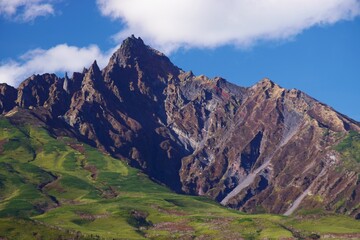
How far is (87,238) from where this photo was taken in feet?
620

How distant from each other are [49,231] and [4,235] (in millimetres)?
16027

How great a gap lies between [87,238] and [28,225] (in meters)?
24.1

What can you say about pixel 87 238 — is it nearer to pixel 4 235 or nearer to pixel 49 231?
pixel 49 231

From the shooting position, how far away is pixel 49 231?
190 metres

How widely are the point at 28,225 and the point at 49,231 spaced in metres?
12.0

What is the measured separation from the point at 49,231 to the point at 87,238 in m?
13.3

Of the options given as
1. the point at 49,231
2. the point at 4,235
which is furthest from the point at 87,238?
the point at 4,235

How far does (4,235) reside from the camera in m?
180

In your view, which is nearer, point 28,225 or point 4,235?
point 4,235

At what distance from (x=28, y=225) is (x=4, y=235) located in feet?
60.6

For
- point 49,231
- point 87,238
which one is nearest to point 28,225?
point 49,231

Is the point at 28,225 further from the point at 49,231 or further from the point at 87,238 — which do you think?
the point at 87,238
